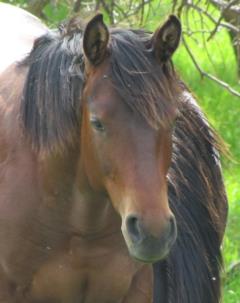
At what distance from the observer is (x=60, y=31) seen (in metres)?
4.40

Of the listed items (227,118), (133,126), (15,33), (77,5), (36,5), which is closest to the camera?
(133,126)

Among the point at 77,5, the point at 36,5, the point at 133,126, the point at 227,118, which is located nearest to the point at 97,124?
the point at 133,126

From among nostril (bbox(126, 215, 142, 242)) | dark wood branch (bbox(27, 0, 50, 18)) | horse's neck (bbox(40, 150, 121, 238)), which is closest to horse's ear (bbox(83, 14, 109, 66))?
horse's neck (bbox(40, 150, 121, 238))

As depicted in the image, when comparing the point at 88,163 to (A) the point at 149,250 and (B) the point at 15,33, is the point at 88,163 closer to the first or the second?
(A) the point at 149,250

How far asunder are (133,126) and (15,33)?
Answer: 176cm

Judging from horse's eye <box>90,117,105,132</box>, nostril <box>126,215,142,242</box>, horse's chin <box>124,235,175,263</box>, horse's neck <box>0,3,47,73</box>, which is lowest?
horse's neck <box>0,3,47,73</box>

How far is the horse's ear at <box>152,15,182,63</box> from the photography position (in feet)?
12.9

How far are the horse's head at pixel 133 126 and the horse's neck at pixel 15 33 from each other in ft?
3.14

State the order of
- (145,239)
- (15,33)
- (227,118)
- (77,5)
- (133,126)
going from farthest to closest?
(227,118) → (77,5) → (15,33) → (133,126) → (145,239)

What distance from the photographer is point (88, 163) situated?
3979 millimetres

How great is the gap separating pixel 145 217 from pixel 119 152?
267 mm

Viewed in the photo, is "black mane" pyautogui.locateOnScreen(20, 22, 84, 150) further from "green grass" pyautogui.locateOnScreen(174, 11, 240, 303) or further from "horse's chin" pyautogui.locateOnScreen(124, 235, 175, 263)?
"green grass" pyautogui.locateOnScreen(174, 11, 240, 303)

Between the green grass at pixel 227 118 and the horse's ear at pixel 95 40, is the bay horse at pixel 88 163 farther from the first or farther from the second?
the green grass at pixel 227 118

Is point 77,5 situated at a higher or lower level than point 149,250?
lower
